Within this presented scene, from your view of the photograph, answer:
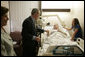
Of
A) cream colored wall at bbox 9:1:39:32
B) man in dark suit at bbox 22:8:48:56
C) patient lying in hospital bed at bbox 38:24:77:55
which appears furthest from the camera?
cream colored wall at bbox 9:1:39:32

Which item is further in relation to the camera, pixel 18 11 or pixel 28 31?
pixel 18 11

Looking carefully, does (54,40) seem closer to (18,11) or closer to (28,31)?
(28,31)

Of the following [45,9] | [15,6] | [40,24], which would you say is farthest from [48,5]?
[40,24]

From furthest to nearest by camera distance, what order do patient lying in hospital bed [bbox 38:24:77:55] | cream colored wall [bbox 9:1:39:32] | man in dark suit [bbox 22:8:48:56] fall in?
cream colored wall [bbox 9:1:39:32] → man in dark suit [bbox 22:8:48:56] → patient lying in hospital bed [bbox 38:24:77:55]

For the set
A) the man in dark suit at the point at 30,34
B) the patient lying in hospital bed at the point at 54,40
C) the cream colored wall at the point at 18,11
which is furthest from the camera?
the cream colored wall at the point at 18,11

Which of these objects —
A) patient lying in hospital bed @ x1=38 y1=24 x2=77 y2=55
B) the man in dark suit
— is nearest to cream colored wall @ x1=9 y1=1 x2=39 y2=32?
patient lying in hospital bed @ x1=38 y1=24 x2=77 y2=55

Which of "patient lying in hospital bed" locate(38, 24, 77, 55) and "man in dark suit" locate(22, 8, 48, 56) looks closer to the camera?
"patient lying in hospital bed" locate(38, 24, 77, 55)

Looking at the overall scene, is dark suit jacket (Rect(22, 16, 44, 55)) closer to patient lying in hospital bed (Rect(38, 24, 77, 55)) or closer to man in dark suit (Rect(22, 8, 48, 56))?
man in dark suit (Rect(22, 8, 48, 56))

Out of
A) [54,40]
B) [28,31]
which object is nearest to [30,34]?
[28,31]

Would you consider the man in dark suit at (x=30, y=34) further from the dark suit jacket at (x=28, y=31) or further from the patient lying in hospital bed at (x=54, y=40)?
the patient lying in hospital bed at (x=54, y=40)

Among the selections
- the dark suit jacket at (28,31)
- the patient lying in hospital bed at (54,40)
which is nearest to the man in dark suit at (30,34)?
the dark suit jacket at (28,31)

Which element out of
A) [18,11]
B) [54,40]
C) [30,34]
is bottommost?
[54,40]

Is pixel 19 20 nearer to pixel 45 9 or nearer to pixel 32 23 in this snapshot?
pixel 45 9

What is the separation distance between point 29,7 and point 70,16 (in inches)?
58.2
